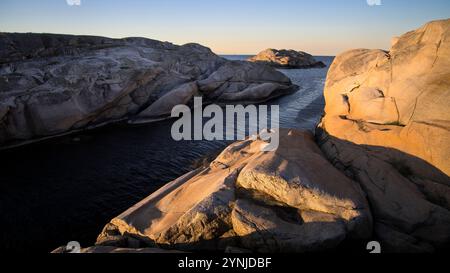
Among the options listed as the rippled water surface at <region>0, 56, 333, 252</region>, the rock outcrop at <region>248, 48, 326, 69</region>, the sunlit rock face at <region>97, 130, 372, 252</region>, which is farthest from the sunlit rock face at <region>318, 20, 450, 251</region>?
the rock outcrop at <region>248, 48, 326, 69</region>

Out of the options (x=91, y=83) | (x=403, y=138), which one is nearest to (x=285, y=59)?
(x=91, y=83)

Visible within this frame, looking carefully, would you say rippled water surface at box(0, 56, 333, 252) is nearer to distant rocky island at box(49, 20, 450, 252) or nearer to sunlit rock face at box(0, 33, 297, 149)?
sunlit rock face at box(0, 33, 297, 149)

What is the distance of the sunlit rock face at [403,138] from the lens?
35.0 feet

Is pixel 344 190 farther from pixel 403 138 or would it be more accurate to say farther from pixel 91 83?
pixel 91 83

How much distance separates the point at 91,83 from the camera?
28922 mm

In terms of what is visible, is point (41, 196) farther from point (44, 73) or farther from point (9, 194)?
point (44, 73)

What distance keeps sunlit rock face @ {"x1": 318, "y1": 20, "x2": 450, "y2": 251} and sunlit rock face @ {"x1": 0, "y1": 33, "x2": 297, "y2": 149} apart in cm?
2345

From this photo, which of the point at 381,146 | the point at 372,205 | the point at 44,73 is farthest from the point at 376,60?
the point at 44,73

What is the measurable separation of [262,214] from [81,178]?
45.6 ft

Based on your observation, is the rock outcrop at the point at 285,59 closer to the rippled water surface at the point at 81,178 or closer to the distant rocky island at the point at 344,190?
the rippled water surface at the point at 81,178

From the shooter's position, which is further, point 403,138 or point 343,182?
point 403,138

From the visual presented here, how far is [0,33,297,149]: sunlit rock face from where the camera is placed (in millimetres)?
25141

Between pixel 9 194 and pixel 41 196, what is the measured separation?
83.9 inches

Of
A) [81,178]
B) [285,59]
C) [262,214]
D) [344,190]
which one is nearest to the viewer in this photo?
[262,214]
